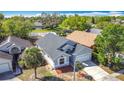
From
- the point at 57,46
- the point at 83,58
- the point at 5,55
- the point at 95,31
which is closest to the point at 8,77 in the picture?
the point at 5,55

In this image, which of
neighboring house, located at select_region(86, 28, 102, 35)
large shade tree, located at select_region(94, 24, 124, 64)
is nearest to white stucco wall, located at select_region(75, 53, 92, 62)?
large shade tree, located at select_region(94, 24, 124, 64)

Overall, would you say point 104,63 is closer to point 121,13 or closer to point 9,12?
point 121,13

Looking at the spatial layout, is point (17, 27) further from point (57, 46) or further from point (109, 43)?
point (109, 43)

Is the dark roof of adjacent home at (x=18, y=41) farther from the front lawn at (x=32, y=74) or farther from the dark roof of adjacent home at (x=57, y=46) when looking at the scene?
the front lawn at (x=32, y=74)

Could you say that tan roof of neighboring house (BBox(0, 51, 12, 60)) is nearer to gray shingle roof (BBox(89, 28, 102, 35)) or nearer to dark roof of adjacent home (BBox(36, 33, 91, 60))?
dark roof of adjacent home (BBox(36, 33, 91, 60))

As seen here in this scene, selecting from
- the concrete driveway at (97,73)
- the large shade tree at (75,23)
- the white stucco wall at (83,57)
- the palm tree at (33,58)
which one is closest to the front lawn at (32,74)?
the palm tree at (33,58)
